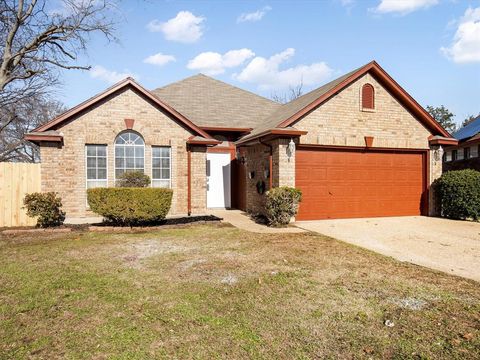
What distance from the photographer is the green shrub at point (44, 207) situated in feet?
34.7

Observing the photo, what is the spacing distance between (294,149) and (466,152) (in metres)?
13.0

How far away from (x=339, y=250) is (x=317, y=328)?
162 inches

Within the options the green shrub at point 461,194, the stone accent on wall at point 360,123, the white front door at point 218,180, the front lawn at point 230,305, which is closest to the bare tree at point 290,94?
the white front door at point 218,180

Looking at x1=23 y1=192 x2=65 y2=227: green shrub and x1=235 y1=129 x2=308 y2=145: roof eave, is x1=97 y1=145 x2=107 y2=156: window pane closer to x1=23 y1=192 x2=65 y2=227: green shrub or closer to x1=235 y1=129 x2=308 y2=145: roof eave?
x1=23 y1=192 x2=65 y2=227: green shrub

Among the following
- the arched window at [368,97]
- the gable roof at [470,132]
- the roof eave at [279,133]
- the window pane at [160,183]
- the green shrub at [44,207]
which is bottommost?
the green shrub at [44,207]

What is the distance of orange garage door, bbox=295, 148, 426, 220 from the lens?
12703 millimetres

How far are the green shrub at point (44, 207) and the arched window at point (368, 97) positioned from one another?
38.6 ft

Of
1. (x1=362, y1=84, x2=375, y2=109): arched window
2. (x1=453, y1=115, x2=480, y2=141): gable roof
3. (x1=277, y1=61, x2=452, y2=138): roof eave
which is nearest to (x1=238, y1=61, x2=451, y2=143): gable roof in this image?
(x1=277, y1=61, x2=452, y2=138): roof eave

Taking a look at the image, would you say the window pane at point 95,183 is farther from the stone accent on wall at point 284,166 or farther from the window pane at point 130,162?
the stone accent on wall at point 284,166

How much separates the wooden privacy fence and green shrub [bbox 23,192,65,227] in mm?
1039

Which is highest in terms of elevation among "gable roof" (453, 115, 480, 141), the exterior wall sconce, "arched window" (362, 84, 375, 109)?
"arched window" (362, 84, 375, 109)

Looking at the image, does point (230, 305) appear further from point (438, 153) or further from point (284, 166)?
point (438, 153)

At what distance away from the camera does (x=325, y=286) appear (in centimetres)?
533

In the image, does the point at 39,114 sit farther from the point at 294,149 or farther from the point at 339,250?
the point at 339,250
